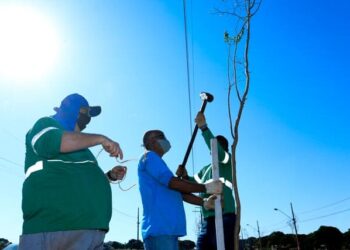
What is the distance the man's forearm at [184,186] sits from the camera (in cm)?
339

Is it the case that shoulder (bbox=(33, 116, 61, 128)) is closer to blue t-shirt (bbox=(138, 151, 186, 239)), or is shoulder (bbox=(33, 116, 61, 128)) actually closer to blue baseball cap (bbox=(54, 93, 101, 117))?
blue baseball cap (bbox=(54, 93, 101, 117))

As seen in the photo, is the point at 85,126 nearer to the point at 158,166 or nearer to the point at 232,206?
the point at 158,166

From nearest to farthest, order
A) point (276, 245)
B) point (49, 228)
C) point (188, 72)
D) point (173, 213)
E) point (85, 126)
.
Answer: point (49, 228), point (85, 126), point (173, 213), point (188, 72), point (276, 245)

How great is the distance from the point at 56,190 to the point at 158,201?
54.1 inches

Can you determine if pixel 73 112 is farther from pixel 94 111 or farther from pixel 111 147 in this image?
pixel 111 147

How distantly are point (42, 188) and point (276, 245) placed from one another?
92198 mm

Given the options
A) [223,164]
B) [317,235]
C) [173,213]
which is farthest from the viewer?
[317,235]

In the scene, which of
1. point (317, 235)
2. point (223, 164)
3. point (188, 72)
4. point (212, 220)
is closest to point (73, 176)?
point (212, 220)

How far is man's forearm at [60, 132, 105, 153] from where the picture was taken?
Answer: 2.19 metres

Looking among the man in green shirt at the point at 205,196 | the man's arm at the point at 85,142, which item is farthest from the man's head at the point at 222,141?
the man's arm at the point at 85,142

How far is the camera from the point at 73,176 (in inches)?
92.3

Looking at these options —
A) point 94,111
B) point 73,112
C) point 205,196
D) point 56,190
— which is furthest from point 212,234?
point 56,190

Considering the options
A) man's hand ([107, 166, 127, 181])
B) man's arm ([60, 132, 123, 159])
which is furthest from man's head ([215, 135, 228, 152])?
man's arm ([60, 132, 123, 159])

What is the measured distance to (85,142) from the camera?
2223mm
